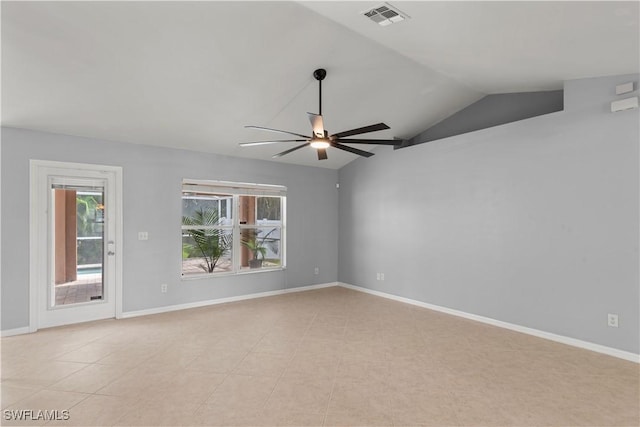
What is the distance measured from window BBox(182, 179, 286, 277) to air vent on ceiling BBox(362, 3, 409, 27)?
3665mm

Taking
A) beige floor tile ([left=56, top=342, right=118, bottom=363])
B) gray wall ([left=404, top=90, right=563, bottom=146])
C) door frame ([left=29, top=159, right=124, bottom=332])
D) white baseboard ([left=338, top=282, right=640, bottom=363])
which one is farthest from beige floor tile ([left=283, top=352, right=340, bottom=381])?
gray wall ([left=404, top=90, right=563, bottom=146])

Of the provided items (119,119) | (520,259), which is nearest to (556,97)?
(520,259)

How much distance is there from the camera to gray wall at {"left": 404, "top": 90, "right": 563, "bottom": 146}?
169 inches

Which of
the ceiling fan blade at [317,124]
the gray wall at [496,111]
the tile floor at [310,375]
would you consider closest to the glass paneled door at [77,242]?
the tile floor at [310,375]

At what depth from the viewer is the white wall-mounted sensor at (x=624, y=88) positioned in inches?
131

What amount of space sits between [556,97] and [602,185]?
4.44 feet

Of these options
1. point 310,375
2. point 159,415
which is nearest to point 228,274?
point 310,375

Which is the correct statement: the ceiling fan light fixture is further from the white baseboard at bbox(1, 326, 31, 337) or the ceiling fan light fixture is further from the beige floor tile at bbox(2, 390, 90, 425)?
the white baseboard at bbox(1, 326, 31, 337)

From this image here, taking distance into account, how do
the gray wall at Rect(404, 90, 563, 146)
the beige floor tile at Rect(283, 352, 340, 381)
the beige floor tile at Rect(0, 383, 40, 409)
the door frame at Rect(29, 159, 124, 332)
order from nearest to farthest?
1. the beige floor tile at Rect(0, 383, 40, 409)
2. the beige floor tile at Rect(283, 352, 340, 381)
3. the door frame at Rect(29, 159, 124, 332)
4. the gray wall at Rect(404, 90, 563, 146)

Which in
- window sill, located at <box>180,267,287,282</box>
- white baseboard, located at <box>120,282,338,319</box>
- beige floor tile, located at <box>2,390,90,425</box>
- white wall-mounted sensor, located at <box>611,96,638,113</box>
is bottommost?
beige floor tile, located at <box>2,390,90,425</box>

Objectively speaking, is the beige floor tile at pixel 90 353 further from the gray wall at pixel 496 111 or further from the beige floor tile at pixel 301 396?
the gray wall at pixel 496 111

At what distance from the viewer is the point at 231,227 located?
5.89 m

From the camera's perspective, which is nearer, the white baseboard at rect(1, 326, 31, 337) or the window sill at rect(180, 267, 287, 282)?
the white baseboard at rect(1, 326, 31, 337)

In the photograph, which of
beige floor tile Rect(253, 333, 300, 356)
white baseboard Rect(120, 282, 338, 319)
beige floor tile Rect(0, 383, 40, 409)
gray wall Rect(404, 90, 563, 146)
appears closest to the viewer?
beige floor tile Rect(0, 383, 40, 409)
